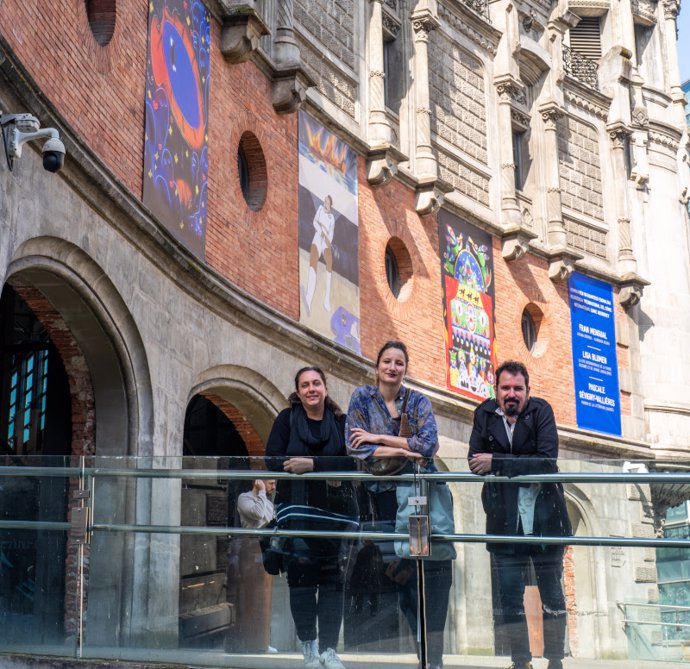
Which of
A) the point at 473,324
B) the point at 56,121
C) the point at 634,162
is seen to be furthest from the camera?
the point at 634,162

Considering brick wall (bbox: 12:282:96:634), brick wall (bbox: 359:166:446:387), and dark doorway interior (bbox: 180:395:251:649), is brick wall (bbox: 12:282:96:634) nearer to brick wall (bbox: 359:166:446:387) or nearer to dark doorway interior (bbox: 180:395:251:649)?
dark doorway interior (bbox: 180:395:251:649)

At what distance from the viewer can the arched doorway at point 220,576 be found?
617 cm

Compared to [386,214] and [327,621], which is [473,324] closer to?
[386,214]

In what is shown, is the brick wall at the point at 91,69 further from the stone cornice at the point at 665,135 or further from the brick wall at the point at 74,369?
the stone cornice at the point at 665,135

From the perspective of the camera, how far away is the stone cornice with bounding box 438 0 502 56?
21.5 metres

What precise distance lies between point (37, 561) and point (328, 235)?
1042 centimetres

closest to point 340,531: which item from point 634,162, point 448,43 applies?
point 448,43

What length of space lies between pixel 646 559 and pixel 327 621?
1.76 m

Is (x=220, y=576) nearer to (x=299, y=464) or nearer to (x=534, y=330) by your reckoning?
(x=299, y=464)

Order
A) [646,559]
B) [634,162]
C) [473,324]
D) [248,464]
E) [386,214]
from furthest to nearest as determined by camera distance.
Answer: [634,162], [473,324], [386,214], [248,464], [646,559]

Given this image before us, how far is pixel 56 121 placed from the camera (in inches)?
368

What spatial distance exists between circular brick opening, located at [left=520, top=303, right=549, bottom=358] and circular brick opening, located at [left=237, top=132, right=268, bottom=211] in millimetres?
9213

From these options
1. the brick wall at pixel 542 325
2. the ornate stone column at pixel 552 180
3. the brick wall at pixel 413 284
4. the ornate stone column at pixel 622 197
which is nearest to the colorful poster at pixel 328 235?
the brick wall at pixel 413 284

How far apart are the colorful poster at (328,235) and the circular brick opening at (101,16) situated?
16.3 ft
